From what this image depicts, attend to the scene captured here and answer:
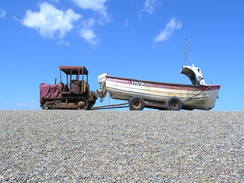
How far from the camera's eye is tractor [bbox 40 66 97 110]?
14922mm

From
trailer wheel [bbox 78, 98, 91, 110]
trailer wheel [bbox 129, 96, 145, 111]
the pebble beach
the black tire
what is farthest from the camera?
trailer wheel [bbox 78, 98, 91, 110]

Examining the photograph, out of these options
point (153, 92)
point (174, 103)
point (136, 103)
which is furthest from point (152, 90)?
point (174, 103)

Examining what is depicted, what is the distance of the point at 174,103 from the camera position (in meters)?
14.4

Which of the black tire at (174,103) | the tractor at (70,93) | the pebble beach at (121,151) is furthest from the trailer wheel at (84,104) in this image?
the pebble beach at (121,151)

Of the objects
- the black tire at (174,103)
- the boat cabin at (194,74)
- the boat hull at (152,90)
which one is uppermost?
the boat cabin at (194,74)

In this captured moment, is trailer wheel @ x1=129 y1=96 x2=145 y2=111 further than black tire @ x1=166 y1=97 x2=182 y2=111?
No

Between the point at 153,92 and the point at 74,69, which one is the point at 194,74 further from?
the point at 74,69

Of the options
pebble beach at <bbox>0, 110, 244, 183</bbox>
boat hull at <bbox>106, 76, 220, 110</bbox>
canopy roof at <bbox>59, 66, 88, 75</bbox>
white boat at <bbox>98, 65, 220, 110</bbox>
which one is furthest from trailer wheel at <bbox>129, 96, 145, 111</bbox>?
pebble beach at <bbox>0, 110, 244, 183</bbox>

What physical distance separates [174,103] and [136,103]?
212cm

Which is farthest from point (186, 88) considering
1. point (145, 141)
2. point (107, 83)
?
point (145, 141)

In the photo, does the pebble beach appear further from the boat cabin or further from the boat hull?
the boat cabin

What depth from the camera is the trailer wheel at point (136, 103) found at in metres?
14.0

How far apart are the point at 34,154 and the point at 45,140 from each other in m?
0.95

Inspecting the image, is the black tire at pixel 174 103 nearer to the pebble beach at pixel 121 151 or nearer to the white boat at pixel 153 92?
the white boat at pixel 153 92
